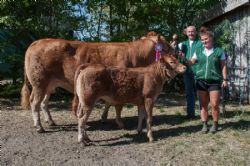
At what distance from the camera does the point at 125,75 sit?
7980mm

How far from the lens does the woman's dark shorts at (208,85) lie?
8258 millimetres

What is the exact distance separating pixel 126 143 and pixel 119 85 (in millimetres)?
1030

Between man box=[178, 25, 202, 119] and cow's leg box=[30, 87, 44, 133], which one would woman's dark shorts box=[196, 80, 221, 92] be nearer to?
man box=[178, 25, 202, 119]

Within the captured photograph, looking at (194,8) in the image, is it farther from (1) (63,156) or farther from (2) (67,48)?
(1) (63,156)

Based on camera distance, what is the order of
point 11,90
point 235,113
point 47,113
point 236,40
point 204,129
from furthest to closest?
point 11,90
point 236,40
point 235,113
point 47,113
point 204,129

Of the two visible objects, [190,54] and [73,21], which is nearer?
[190,54]

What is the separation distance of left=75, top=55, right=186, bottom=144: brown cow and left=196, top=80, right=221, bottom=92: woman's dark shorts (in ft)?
1.85

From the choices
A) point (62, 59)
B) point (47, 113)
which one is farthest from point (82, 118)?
point (47, 113)

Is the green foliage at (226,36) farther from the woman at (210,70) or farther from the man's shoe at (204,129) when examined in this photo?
the man's shoe at (204,129)

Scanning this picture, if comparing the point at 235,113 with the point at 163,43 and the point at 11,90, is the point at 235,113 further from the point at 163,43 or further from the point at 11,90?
the point at 11,90

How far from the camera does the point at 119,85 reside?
A: 25.8 ft

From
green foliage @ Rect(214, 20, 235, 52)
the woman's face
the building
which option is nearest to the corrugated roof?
the building

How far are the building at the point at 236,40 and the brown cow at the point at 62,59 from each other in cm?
444

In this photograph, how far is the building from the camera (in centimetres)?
1274
